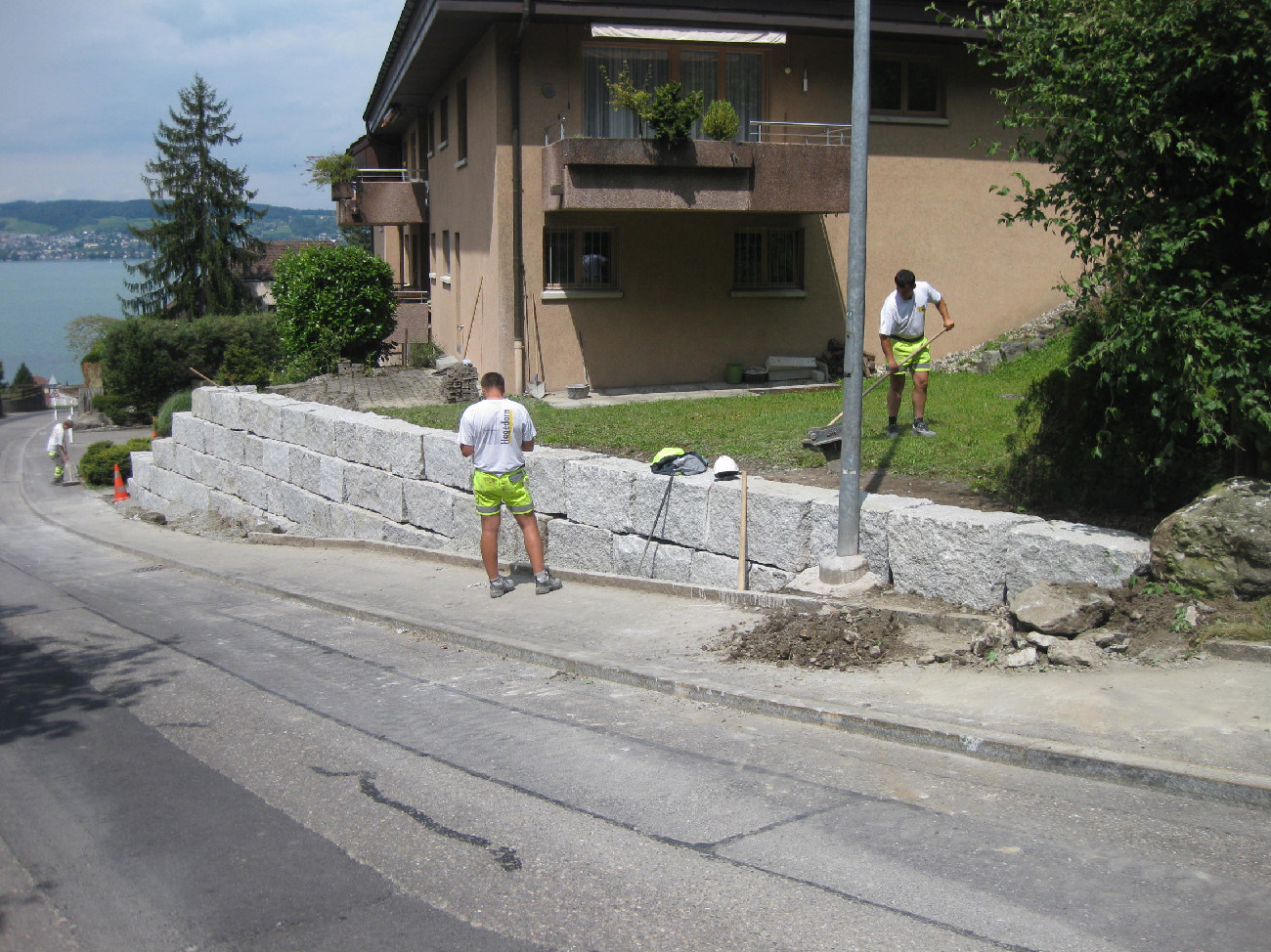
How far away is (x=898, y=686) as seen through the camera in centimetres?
621

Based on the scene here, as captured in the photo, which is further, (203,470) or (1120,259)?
(203,470)

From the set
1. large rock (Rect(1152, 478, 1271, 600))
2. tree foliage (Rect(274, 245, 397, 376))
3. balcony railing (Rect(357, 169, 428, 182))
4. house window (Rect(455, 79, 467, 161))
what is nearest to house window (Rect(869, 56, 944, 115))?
house window (Rect(455, 79, 467, 161))

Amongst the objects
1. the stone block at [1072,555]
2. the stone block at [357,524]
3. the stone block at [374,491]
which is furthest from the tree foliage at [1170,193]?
the stone block at [357,524]

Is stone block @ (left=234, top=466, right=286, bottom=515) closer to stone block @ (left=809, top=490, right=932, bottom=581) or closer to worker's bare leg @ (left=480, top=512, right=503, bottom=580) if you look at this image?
worker's bare leg @ (left=480, top=512, right=503, bottom=580)

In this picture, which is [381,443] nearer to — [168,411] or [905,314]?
[905,314]

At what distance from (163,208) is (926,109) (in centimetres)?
4134

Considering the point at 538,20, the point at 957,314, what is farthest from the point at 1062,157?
the point at 957,314

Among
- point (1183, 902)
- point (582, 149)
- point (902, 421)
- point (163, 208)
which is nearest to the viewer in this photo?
point (1183, 902)

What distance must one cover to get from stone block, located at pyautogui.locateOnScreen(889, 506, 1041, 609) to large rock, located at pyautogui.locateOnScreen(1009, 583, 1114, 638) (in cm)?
46

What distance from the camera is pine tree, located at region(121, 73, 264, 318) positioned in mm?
50562

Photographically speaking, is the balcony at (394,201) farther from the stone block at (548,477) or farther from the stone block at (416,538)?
the stone block at (548,477)

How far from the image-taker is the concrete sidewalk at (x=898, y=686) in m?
5.00

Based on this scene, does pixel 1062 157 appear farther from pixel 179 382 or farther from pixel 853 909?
pixel 179 382

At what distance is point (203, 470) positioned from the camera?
19.7 m
